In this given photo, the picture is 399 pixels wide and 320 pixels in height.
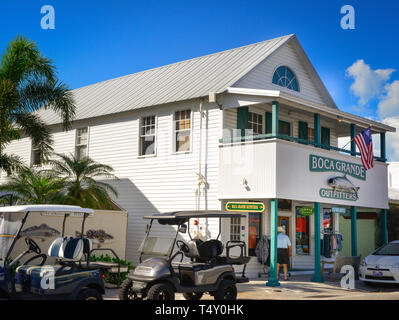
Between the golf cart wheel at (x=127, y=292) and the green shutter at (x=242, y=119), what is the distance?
8.87m

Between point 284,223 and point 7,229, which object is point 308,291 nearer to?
point 284,223

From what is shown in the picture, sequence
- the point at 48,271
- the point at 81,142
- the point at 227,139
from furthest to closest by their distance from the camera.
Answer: the point at 81,142, the point at 227,139, the point at 48,271

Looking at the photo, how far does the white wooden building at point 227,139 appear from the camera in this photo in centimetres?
1645

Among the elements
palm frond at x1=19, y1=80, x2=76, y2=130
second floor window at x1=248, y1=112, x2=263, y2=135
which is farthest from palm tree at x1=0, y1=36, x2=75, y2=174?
second floor window at x1=248, y1=112, x2=263, y2=135

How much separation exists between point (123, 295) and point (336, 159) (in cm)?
1073

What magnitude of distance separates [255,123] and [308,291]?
6.90 metres

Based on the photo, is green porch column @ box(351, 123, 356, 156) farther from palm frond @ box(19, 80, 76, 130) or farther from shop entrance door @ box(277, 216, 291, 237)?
palm frond @ box(19, 80, 76, 130)

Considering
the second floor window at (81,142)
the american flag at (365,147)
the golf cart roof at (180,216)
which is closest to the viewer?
the golf cart roof at (180,216)

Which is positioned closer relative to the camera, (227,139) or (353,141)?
(227,139)

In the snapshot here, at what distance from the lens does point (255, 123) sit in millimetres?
18938

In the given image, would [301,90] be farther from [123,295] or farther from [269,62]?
[123,295]

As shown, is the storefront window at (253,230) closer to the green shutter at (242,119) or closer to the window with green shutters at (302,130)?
the green shutter at (242,119)

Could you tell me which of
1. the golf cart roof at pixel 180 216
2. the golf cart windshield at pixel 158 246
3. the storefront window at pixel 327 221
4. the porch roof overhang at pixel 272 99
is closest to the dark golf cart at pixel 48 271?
the golf cart windshield at pixel 158 246

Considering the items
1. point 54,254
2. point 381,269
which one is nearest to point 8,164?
point 54,254
